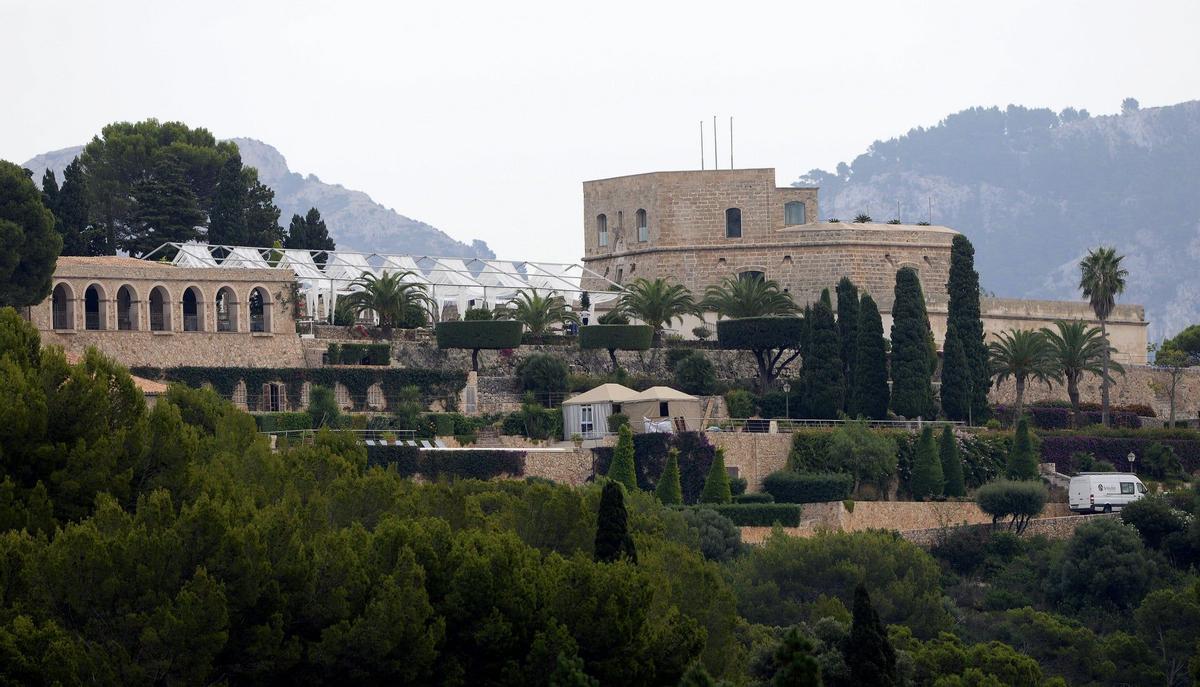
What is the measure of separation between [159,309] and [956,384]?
19.6 meters

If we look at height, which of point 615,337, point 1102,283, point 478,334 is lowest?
point 615,337

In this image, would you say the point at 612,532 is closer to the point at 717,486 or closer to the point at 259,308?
the point at 717,486

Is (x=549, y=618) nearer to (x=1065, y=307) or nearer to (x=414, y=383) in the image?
(x=414, y=383)

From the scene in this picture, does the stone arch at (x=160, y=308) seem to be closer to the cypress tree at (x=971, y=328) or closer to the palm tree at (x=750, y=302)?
the palm tree at (x=750, y=302)

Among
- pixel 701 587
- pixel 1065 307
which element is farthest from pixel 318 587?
pixel 1065 307

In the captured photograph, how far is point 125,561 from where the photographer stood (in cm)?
2703

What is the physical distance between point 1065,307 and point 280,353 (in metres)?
25.7

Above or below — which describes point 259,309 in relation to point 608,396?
above

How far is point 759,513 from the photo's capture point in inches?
1976

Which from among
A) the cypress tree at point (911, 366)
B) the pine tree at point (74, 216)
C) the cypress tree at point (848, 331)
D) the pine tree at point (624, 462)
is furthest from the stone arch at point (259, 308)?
the cypress tree at point (911, 366)

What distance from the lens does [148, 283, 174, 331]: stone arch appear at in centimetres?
5412

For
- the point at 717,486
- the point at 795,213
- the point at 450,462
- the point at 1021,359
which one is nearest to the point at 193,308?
the point at 450,462

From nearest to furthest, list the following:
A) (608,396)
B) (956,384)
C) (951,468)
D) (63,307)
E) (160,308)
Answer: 1. (63,307)
2. (608,396)
3. (951,468)
4. (160,308)
5. (956,384)

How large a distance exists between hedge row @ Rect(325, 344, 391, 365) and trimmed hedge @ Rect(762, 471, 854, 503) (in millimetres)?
9994
